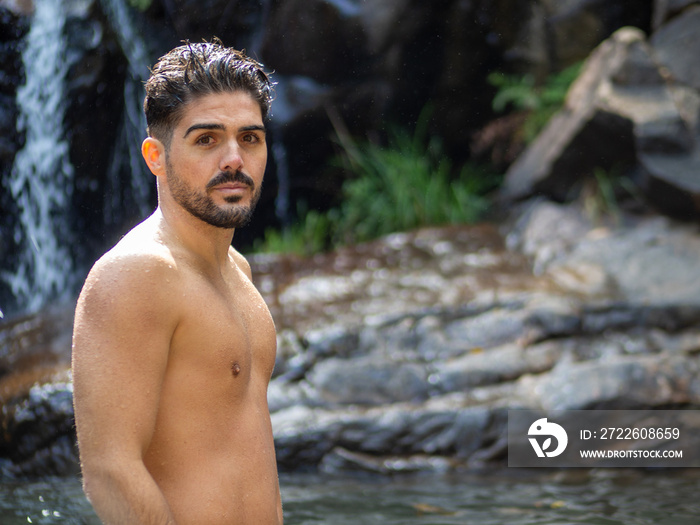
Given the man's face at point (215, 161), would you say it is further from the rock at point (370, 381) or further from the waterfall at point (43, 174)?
the waterfall at point (43, 174)

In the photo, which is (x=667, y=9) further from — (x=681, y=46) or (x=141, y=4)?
(x=141, y=4)

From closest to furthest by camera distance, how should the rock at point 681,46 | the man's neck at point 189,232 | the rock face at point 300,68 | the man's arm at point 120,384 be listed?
1. the man's arm at point 120,384
2. the man's neck at point 189,232
3. the rock face at point 300,68
4. the rock at point 681,46

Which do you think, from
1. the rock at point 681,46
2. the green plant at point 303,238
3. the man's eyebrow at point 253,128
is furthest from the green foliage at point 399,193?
the man's eyebrow at point 253,128

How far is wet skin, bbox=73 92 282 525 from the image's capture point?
1620 mm

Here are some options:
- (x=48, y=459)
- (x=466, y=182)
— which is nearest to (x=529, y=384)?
(x=48, y=459)

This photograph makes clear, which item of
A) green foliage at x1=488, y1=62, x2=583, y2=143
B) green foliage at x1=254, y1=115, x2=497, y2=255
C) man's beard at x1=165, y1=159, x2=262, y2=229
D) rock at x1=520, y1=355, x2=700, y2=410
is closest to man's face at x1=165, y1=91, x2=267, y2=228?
man's beard at x1=165, y1=159, x2=262, y2=229

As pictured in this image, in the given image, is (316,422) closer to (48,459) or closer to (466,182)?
(48,459)

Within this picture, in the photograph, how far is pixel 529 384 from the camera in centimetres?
471

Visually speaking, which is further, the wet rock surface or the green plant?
the green plant

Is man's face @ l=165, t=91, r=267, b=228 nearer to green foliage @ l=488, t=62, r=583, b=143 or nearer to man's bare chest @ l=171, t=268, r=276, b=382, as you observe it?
man's bare chest @ l=171, t=268, r=276, b=382

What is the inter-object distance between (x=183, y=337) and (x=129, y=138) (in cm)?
570

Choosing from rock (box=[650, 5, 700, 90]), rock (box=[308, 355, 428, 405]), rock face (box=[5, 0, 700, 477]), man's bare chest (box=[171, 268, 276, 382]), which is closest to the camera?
man's bare chest (box=[171, 268, 276, 382])

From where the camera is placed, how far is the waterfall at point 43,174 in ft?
20.5

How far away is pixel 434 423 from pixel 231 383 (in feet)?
9.14
